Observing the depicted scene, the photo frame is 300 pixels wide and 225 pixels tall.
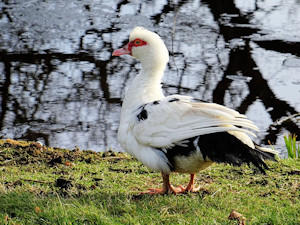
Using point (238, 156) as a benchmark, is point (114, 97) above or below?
below

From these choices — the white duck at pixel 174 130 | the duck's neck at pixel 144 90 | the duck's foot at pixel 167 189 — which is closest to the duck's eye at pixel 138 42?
the white duck at pixel 174 130

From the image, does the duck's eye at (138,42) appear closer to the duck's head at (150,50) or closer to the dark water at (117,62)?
the duck's head at (150,50)

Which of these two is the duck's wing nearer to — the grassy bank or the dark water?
the grassy bank

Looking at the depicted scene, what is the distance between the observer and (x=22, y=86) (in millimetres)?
7559

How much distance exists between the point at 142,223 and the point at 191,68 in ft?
16.4

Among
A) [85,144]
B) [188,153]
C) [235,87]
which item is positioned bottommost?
[85,144]

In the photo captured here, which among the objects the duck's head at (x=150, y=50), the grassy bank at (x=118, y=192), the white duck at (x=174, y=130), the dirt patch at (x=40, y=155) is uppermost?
the duck's head at (x=150, y=50)

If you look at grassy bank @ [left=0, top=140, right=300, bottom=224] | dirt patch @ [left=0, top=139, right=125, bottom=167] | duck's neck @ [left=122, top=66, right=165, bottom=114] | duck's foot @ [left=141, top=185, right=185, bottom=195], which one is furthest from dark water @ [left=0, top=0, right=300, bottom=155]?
duck's foot @ [left=141, top=185, right=185, bottom=195]

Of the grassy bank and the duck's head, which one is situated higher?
the duck's head

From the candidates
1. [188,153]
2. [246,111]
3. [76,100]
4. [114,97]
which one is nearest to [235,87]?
[246,111]

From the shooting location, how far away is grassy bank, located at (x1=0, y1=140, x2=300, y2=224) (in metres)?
3.47

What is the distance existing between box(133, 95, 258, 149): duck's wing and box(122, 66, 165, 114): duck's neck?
0.17 meters

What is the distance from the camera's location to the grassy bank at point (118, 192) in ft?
11.4

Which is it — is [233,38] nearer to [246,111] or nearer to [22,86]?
[246,111]
